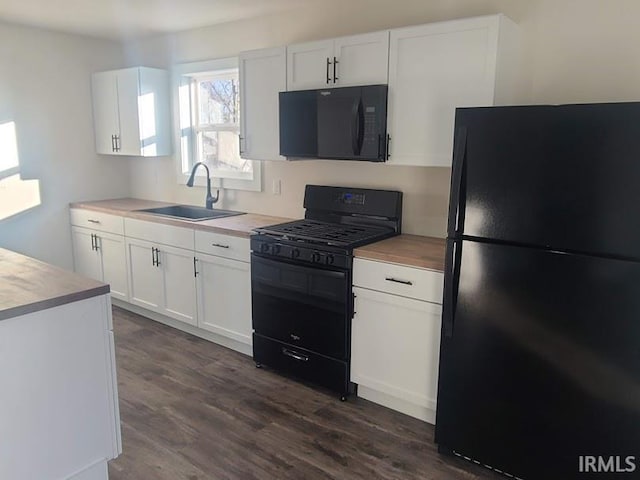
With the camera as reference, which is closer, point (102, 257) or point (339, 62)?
point (339, 62)

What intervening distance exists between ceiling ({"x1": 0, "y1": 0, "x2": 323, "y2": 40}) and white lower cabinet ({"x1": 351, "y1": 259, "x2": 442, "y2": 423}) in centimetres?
207

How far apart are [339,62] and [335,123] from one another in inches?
13.8

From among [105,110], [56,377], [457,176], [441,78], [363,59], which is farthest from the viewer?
[105,110]

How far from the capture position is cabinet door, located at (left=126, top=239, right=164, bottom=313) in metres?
3.83

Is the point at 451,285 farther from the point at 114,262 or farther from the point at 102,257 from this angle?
the point at 102,257

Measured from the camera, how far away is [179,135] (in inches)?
170

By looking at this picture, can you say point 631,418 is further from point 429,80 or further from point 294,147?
point 294,147

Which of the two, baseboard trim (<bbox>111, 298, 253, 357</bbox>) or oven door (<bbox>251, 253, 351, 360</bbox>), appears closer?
oven door (<bbox>251, 253, 351, 360</bbox>)

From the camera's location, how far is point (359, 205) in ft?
10.5

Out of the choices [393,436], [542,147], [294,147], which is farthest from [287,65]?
[393,436]

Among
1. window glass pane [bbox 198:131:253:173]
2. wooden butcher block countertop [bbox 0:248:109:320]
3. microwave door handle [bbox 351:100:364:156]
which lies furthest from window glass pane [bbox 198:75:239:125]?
wooden butcher block countertop [bbox 0:248:109:320]

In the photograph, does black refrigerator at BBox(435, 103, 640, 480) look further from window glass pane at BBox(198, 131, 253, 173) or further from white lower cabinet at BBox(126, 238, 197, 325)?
window glass pane at BBox(198, 131, 253, 173)

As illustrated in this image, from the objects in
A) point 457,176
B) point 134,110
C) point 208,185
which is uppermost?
point 134,110

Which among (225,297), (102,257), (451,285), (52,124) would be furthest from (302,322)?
(52,124)
